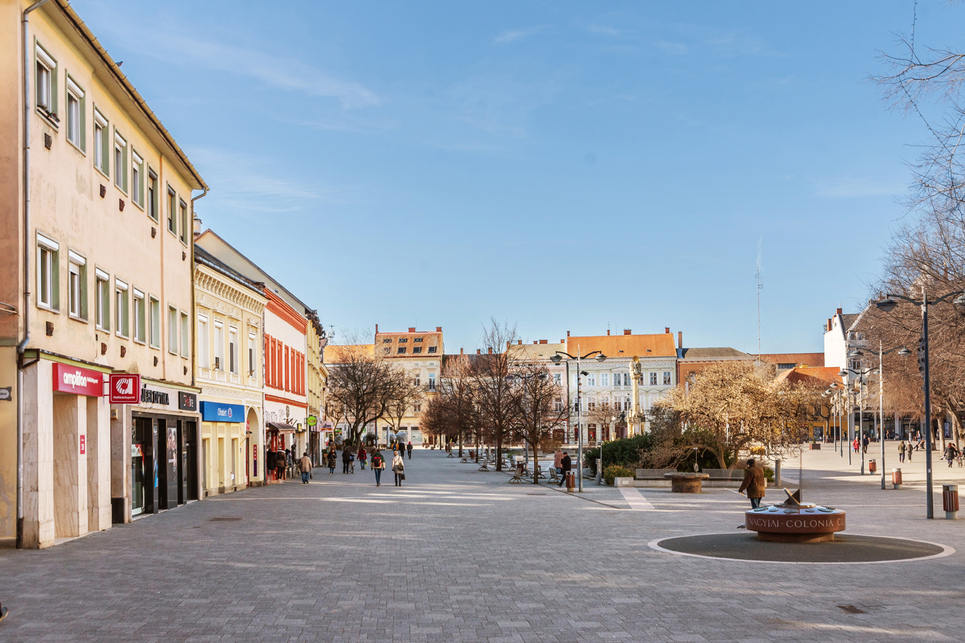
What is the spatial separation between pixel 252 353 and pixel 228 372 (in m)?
4.66

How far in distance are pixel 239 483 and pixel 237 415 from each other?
3.02 metres

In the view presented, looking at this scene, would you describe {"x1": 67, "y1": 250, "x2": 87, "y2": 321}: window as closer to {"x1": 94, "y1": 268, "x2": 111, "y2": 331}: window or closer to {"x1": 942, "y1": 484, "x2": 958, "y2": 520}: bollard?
{"x1": 94, "y1": 268, "x2": 111, "y2": 331}: window

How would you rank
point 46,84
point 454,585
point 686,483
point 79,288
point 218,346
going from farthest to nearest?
1. point 218,346
2. point 686,483
3. point 79,288
4. point 46,84
5. point 454,585

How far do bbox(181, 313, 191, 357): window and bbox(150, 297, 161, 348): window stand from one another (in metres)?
2.97

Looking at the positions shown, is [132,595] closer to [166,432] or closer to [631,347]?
[166,432]

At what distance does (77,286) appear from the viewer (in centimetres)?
2095

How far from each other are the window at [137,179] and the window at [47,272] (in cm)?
619

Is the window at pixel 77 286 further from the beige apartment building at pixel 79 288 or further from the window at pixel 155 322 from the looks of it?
the window at pixel 155 322

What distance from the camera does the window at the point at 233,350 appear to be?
37.9 m

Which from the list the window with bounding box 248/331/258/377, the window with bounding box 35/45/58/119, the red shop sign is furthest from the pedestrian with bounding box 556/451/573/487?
the window with bounding box 35/45/58/119

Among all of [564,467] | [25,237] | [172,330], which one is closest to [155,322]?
[172,330]

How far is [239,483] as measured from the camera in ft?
128

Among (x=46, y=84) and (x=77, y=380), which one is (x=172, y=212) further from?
(x=77, y=380)

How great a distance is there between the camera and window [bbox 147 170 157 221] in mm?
27172
